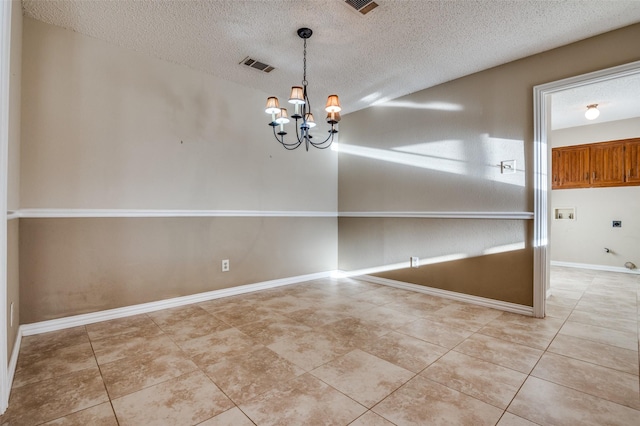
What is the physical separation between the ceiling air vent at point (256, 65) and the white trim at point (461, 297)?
3.00 metres

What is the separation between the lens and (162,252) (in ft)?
9.95

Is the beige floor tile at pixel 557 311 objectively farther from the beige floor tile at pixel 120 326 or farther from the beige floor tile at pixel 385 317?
the beige floor tile at pixel 120 326

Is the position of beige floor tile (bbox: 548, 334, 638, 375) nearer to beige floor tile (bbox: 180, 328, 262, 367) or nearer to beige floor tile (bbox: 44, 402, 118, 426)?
beige floor tile (bbox: 180, 328, 262, 367)

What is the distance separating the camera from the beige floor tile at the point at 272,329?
233 cm

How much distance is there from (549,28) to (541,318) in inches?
101

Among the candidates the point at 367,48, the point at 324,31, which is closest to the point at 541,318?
the point at 367,48

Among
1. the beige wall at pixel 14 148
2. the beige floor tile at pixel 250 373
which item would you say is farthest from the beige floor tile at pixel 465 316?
the beige wall at pixel 14 148

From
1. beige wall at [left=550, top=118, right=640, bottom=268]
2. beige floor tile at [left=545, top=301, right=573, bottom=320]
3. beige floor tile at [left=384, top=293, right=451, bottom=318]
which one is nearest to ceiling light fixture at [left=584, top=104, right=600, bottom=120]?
beige wall at [left=550, top=118, right=640, bottom=268]

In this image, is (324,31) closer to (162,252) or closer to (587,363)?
(162,252)

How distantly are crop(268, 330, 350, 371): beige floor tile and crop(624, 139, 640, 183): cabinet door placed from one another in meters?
5.88

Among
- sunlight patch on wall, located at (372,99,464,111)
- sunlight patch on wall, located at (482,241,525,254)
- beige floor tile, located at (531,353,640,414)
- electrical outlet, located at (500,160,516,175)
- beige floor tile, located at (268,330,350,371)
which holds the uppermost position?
sunlight patch on wall, located at (372,99,464,111)

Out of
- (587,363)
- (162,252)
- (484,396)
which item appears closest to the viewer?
(484,396)

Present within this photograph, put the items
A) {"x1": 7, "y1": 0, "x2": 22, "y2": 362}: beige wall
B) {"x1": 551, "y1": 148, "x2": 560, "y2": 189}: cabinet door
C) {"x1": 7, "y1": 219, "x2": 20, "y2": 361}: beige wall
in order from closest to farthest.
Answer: {"x1": 7, "y1": 219, "x2": 20, "y2": 361}: beige wall, {"x1": 7, "y1": 0, "x2": 22, "y2": 362}: beige wall, {"x1": 551, "y1": 148, "x2": 560, "y2": 189}: cabinet door

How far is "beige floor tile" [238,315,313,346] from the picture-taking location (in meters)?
2.33
